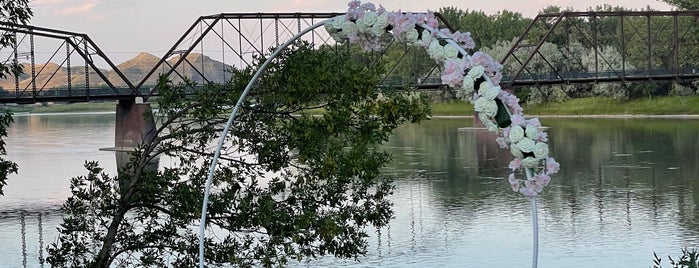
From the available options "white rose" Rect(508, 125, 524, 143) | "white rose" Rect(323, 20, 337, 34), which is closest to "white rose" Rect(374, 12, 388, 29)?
"white rose" Rect(323, 20, 337, 34)

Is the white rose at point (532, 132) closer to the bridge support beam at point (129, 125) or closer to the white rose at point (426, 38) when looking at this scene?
the white rose at point (426, 38)

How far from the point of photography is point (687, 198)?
39219mm

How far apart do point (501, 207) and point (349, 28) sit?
24753 mm

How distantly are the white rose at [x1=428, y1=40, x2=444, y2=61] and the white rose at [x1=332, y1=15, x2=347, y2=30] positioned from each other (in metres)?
1.21

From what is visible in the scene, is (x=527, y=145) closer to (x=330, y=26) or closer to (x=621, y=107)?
(x=330, y=26)

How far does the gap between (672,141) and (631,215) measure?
34979 millimetres

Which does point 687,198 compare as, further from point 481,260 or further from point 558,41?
point 558,41

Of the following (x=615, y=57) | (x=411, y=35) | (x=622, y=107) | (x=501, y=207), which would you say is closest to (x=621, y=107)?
(x=622, y=107)

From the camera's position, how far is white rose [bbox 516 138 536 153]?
40.8ft

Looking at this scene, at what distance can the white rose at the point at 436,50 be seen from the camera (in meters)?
12.9

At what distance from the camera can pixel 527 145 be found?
12.4 m

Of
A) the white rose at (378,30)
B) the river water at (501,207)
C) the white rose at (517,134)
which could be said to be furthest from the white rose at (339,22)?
the river water at (501,207)

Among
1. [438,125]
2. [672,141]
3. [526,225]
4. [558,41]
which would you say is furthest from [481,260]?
[558,41]

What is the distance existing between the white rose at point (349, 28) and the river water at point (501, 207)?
32.8ft
